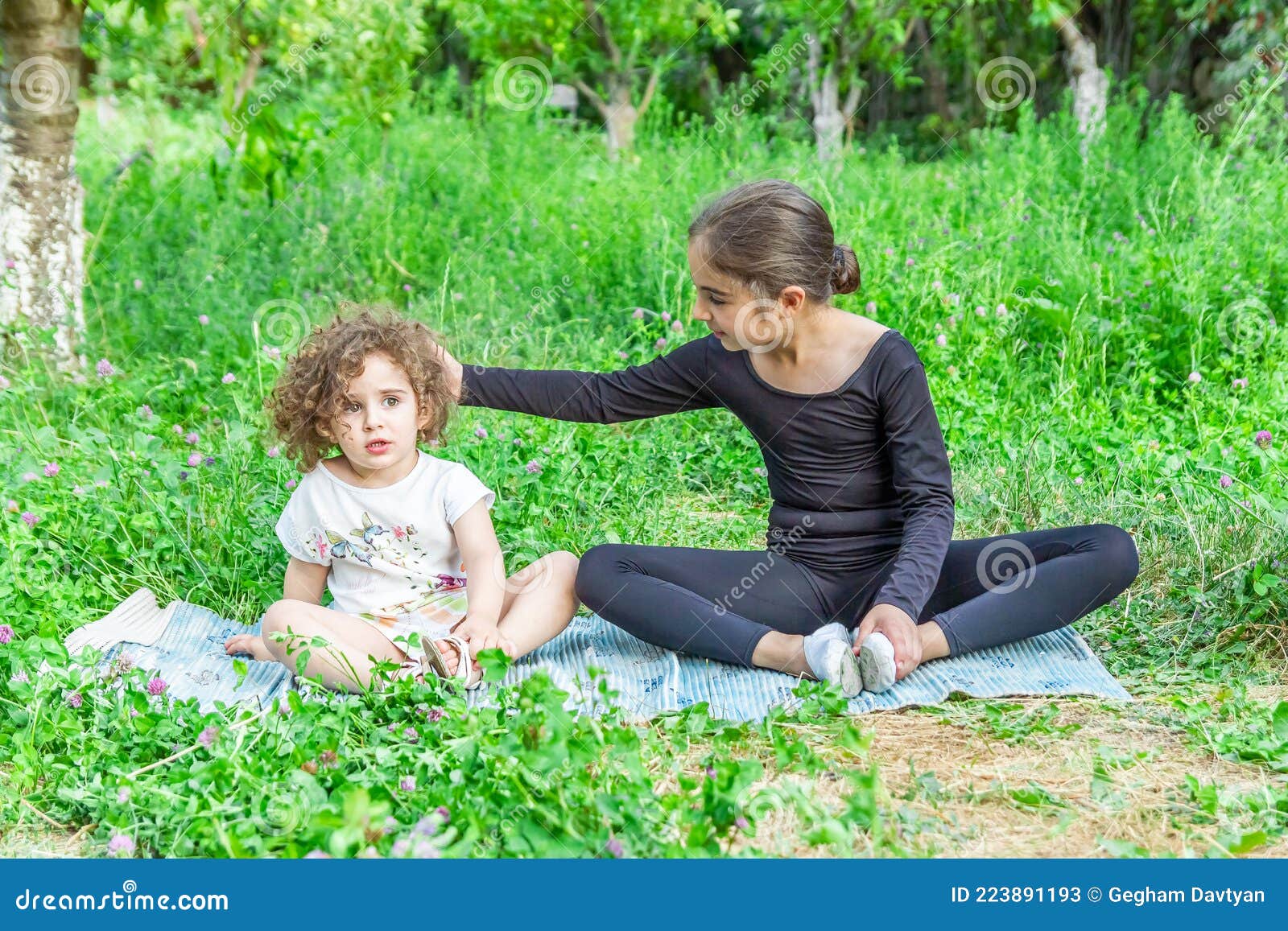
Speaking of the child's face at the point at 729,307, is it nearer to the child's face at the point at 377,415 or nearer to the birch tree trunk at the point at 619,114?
the child's face at the point at 377,415

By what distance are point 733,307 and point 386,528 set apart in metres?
0.89

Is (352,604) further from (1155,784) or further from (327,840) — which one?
(1155,784)

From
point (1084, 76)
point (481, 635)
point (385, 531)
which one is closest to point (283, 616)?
point (385, 531)

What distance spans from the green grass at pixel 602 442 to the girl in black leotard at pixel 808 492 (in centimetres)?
27

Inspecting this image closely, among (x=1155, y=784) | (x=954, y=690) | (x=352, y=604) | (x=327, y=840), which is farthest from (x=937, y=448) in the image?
(x=327, y=840)

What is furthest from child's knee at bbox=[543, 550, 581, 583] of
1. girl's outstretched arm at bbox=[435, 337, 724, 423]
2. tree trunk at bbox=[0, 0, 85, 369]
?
tree trunk at bbox=[0, 0, 85, 369]

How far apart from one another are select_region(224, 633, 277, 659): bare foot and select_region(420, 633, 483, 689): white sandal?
0.38 metres

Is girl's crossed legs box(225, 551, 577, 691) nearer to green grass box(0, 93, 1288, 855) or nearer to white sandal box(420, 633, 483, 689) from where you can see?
white sandal box(420, 633, 483, 689)

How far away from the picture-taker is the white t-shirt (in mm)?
2791

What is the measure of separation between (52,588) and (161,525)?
16.5 inches

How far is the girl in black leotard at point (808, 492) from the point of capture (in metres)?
2.67

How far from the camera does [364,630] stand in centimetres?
272

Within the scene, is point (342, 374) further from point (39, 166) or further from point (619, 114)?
point (619, 114)
